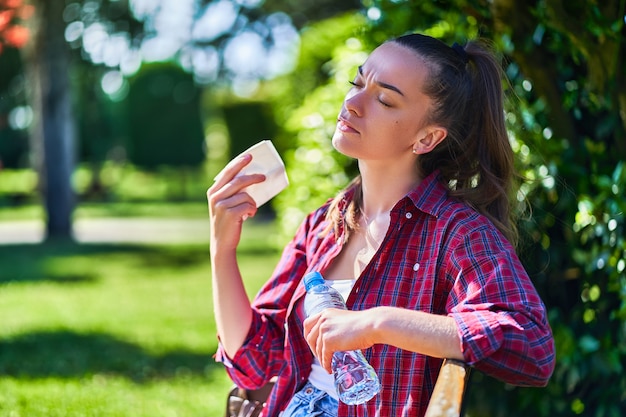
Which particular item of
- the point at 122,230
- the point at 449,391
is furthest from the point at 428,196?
the point at 122,230

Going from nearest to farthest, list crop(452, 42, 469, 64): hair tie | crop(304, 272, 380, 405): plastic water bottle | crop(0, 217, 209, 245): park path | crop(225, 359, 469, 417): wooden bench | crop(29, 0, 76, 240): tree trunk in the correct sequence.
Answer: crop(225, 359, 469, 417): wooden bench, crop(304, 272, 380, 405): plastic water bottle, crop(452, 42, 469, 64): hair tie, crop(29, 0, 76, 240): tree trunk, crop(0, 217, 209, 245): park path

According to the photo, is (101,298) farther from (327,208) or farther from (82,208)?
(82,208)

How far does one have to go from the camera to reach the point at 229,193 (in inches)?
85.8

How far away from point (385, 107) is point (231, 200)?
0.46 meters

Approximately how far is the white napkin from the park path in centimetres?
1131

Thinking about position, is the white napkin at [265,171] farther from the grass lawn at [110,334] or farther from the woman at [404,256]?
the grass lawn at [110,334]

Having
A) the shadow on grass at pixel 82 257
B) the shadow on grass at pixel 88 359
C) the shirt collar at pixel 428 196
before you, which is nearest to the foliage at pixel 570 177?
the shirt collar at pixel 428 196

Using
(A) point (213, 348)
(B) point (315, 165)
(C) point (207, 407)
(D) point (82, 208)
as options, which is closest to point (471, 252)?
(B) point (315, 165)

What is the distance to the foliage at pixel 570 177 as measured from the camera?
9.11ft

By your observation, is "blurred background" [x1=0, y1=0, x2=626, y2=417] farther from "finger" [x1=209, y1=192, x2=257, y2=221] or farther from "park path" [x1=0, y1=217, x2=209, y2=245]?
"finger" [x1=209, y1=192, x2=257, y2=221]

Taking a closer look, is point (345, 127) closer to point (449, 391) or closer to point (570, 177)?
point (449, 391)

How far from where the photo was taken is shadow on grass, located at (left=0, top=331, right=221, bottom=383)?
513cm

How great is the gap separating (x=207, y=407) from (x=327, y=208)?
231 centimetres

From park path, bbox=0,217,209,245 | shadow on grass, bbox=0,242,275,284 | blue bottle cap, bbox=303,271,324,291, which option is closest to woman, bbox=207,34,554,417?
blue bottle cap, bbox=303,271,324,291
